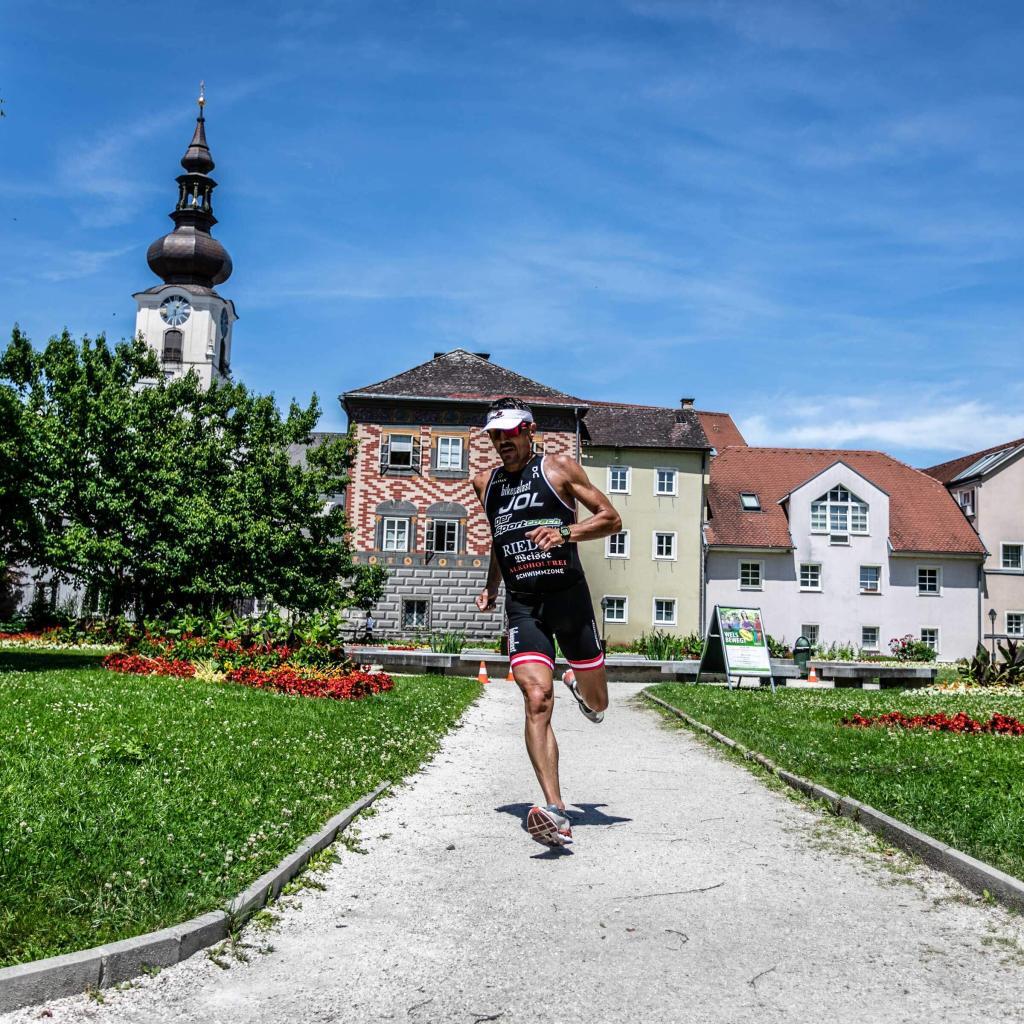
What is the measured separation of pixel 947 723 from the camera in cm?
1256

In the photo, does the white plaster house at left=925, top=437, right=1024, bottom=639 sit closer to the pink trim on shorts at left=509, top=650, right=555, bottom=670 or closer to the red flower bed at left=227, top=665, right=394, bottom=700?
the red flower bed at left=227, top=665, right=394, bottom=700

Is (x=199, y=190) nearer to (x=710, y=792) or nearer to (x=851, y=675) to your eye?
(x=851, y=675)

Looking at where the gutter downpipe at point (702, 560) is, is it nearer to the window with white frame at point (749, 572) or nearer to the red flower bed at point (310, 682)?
the window with white frame at point (749, 572)

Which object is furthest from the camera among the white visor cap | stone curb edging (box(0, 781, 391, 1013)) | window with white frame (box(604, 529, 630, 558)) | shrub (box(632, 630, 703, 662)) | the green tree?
window with white frame (box(604, 529, 630, 558))

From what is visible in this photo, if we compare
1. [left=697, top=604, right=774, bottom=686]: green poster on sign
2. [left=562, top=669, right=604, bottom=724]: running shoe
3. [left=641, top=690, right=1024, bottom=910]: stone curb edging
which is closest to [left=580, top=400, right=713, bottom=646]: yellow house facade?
[left=697, top=604, right=774, bottom=686]: green poster on sign

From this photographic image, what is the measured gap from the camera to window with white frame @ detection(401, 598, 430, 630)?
43.5 metres

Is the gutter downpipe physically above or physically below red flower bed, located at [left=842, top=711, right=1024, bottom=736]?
above

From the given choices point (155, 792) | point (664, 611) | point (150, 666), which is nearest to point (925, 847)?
point (155, 792)

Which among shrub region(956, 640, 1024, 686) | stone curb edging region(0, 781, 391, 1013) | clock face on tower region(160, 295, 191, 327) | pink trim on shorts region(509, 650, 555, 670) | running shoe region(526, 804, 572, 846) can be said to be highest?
clock face on tower region(160, 295, 191, 327)

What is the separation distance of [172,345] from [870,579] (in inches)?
1906

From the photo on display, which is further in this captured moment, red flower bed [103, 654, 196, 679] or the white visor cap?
red flower bed [103, 654, 196, 679]

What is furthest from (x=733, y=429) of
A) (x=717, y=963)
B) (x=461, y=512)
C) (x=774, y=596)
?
(x=717, y=963)

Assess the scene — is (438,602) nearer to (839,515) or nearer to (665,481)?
(665,481)

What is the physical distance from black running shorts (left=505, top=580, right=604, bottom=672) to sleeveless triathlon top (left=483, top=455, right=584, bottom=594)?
66 millimetres
